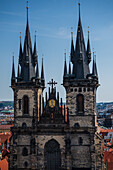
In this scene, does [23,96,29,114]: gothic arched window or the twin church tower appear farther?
[23,96,29,114]: gothic arched window

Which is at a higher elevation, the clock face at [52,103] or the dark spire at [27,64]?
the dark spire at [27,64]

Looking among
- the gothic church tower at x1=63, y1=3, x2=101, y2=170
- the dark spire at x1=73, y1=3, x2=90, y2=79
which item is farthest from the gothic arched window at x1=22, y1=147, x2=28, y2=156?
the dark spire at x1=73, y1=3, x2=90, y2=79

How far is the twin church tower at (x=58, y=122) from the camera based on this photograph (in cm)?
4934

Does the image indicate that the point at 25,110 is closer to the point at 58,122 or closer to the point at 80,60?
the point at 58,122

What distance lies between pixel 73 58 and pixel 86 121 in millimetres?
9870

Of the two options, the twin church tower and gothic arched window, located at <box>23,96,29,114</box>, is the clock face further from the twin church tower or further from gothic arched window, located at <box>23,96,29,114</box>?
gothic arched window, located at <box>23,96,29,114</box>

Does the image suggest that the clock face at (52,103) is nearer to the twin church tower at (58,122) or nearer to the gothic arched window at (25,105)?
the twin church tower at (58,122)

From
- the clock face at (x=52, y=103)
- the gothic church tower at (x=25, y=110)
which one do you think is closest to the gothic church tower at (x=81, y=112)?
the clock face at (x=52, y=103)

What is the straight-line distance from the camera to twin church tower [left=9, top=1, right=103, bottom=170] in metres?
49.3

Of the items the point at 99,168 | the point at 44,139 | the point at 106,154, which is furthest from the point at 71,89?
the point at 106,154

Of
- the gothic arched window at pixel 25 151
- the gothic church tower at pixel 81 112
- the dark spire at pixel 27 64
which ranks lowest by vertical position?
the gothic arched window at pixel 25 151

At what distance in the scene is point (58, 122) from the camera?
50.0m

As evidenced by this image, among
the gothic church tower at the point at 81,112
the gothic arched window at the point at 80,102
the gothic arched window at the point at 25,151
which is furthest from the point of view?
the gothic arched window at the point at 25,151

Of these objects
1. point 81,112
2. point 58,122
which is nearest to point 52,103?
point 58,122
